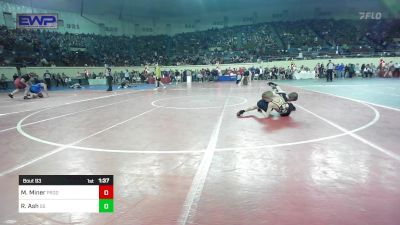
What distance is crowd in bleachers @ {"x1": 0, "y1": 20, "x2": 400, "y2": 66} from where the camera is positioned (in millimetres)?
35406

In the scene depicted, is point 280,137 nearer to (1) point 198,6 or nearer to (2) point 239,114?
(2) point 239,114

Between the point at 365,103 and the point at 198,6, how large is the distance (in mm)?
37913

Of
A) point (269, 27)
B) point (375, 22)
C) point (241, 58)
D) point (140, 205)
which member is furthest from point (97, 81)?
point (375, 22)

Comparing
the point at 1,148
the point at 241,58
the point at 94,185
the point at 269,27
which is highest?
the point at 269,27

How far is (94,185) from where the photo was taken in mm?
2572

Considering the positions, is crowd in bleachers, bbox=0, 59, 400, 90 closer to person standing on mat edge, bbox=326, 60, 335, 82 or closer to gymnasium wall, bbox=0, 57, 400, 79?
gymnasium wall, bbox=0, 57, 400, 79

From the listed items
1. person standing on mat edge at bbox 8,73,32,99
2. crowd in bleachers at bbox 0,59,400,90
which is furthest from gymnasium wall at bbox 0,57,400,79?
person standing on mat edge at bbox 8,73,32,99
